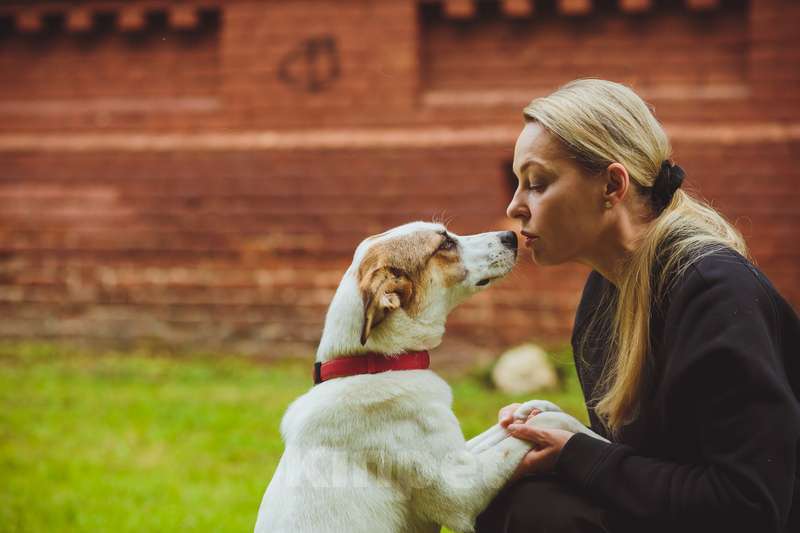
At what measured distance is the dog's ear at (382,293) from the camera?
294cm

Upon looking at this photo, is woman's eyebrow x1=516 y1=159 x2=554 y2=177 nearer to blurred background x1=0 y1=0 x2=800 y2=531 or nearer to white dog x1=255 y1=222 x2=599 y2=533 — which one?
white dog x1=255 y1=222 x2=599 y2=533

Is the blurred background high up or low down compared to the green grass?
up

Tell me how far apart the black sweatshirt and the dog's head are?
72cm

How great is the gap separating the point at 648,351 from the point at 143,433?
207 inches

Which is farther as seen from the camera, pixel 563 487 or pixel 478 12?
pixel 478 12

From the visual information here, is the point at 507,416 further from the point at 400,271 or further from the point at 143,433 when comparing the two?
the point at 143,433

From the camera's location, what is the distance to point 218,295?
31.3 feet

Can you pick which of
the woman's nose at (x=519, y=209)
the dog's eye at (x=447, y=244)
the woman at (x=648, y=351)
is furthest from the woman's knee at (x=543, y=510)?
the dog's eye at (x=447, y=244)

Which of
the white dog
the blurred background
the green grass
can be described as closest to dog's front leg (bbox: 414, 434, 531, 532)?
the white dog

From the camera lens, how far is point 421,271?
130 inches

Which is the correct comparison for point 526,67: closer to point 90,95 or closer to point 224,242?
point 224,242

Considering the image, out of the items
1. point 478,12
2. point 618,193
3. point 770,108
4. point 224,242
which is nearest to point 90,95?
point 224,242

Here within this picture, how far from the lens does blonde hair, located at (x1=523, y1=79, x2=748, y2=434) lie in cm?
268

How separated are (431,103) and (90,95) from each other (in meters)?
3.70
